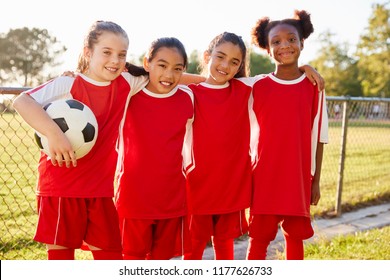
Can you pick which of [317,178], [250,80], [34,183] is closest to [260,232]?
[317,178]

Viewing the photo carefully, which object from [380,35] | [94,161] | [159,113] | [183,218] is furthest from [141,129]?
[380,35]

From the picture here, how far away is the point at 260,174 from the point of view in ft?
10.2

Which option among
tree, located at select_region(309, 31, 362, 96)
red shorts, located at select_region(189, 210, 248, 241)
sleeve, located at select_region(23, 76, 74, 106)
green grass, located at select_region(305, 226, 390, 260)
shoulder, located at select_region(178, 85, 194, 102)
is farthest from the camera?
tree, located at select_region(309, 31, 362, 96)

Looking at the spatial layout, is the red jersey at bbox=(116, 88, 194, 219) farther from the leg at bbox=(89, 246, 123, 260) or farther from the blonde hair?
the blonde hair

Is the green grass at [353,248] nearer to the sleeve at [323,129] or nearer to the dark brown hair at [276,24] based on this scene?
the sleeve at [323,129]

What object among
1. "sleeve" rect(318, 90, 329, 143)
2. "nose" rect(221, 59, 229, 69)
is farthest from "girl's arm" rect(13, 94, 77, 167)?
"sleeve" rect(318, 90, 329, 143)

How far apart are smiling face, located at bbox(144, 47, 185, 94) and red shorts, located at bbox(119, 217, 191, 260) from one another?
77 cm

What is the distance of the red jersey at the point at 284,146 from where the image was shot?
307cm

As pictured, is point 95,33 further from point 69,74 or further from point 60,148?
point 60,148

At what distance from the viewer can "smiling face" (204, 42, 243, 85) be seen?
119 inches

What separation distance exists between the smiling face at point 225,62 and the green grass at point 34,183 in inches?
61.5

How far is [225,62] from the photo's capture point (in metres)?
3.03

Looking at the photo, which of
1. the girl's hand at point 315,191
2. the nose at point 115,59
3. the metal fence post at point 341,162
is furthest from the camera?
the metal fence post at point 341,162

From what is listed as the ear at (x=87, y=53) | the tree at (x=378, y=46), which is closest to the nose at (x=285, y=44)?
the ear at (x=87, y=53)
